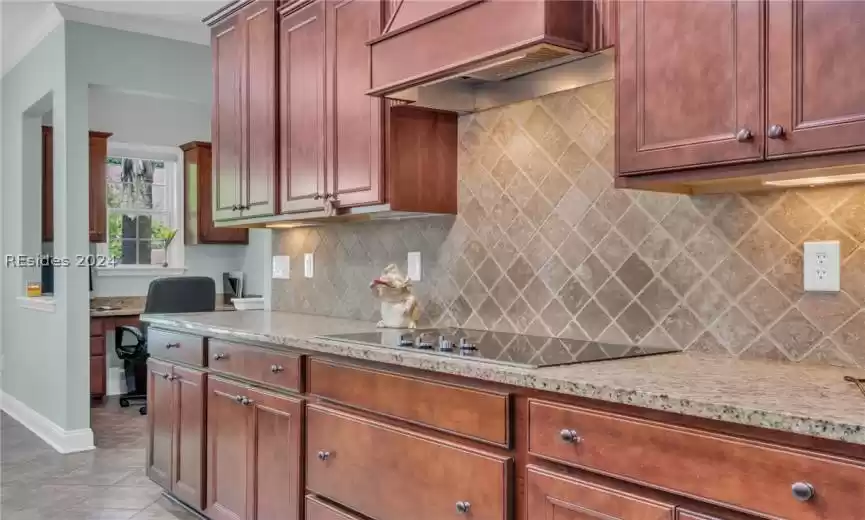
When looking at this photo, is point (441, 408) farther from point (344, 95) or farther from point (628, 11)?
point (344, 95)

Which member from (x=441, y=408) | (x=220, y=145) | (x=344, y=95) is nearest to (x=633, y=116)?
(x=441, y=408)

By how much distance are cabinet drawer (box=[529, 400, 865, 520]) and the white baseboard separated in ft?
12.5

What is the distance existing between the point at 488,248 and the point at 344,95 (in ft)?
2.62

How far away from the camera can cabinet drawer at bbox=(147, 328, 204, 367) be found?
9.70 ft

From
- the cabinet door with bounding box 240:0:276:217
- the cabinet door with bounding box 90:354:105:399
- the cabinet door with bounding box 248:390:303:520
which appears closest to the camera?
the cabinet door with bounding box 248:390:303:520

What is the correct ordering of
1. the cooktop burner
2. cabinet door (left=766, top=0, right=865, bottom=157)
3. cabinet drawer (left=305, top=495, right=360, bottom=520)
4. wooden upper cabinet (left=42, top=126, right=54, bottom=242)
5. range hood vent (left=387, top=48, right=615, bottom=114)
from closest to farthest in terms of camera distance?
cabinet door (left=766, top=0, right=865, bottom=157)
the cooktop burner
range hood vent (left=387, top=48, right=615, bottom=114)
cabinet drawer (left=305, top=495, right=360, bottom=520)
wooden upper cabinet (left=42, top=126, right=54, bottom=242)

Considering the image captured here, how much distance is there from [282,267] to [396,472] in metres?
1.90

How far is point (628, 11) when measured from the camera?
1.66 metres

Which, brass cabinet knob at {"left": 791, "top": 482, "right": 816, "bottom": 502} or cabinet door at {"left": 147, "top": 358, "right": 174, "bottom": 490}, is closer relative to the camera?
brass cabinet knob at {"left": 791, "top": 482, "right": 816, "bottom": 502}

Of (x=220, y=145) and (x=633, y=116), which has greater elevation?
(x=220, y=145)

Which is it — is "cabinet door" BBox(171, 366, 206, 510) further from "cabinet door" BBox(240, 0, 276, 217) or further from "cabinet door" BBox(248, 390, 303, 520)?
"cabinet door" BBox(240, 0, 276, 217)

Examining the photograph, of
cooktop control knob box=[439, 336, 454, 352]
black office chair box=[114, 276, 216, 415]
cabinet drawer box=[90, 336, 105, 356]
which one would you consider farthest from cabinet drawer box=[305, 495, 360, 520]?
cabinet drawer box=[90, 336, 105, 356]

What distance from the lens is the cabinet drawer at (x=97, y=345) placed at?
5.73m

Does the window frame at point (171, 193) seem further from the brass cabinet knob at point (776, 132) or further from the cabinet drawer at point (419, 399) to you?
the brass cabinet knob at point (776, 132)
